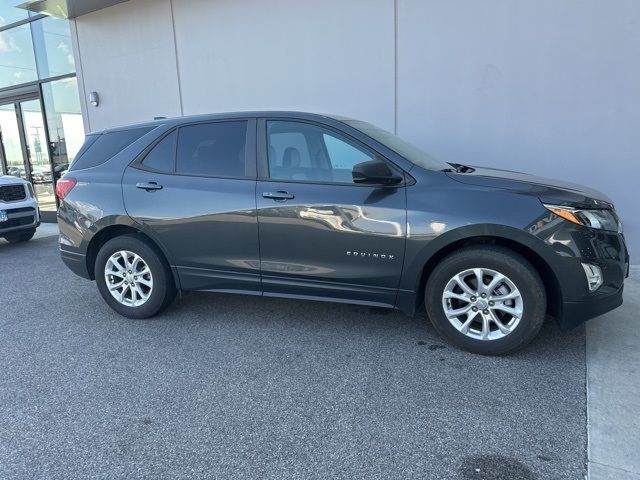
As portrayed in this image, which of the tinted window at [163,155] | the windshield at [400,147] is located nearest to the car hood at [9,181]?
the tinted window at [163,155]

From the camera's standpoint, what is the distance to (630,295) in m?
4.38

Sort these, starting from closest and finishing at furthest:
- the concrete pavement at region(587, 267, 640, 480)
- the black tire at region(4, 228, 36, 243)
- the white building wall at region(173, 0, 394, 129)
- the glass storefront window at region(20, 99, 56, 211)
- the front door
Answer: the concrete pavement at region(587, 267, 640, 480) → the front door → the white building wall at region(173, 0, 394, 129) → the black tire at region(4, 228, 36, 243) → the glass storefront window at region(20, 99, 56, 211)

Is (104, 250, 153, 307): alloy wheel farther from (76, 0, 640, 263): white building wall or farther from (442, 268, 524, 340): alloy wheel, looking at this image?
(76, 0, 640, 263): white building wall

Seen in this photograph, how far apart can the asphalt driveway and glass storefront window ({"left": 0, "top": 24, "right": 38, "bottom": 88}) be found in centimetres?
824

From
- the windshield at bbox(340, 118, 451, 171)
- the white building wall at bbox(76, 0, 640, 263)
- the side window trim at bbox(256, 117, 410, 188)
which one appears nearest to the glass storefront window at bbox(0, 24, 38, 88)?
the white building wall at bbox(76, 0, 640, 263)

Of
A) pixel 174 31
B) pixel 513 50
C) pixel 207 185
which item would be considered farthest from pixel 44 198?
pixel 513 50

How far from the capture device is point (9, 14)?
9.96 m

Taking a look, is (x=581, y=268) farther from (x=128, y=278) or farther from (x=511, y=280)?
(x=128, y=278)

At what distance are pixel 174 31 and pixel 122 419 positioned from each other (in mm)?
6902

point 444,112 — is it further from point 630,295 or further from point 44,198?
point 44,198

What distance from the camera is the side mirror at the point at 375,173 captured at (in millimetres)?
3104

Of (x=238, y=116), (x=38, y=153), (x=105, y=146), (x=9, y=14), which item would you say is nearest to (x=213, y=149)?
(x=238, y=116)

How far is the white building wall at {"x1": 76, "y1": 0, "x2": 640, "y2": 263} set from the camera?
4.95 meters

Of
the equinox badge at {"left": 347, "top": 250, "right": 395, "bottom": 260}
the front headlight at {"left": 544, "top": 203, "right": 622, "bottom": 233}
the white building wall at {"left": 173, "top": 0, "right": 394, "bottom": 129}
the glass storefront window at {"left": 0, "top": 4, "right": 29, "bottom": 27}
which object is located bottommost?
the equinox badge at {"left": 347, "top": 250, "right": 395, "bottom": 260}
